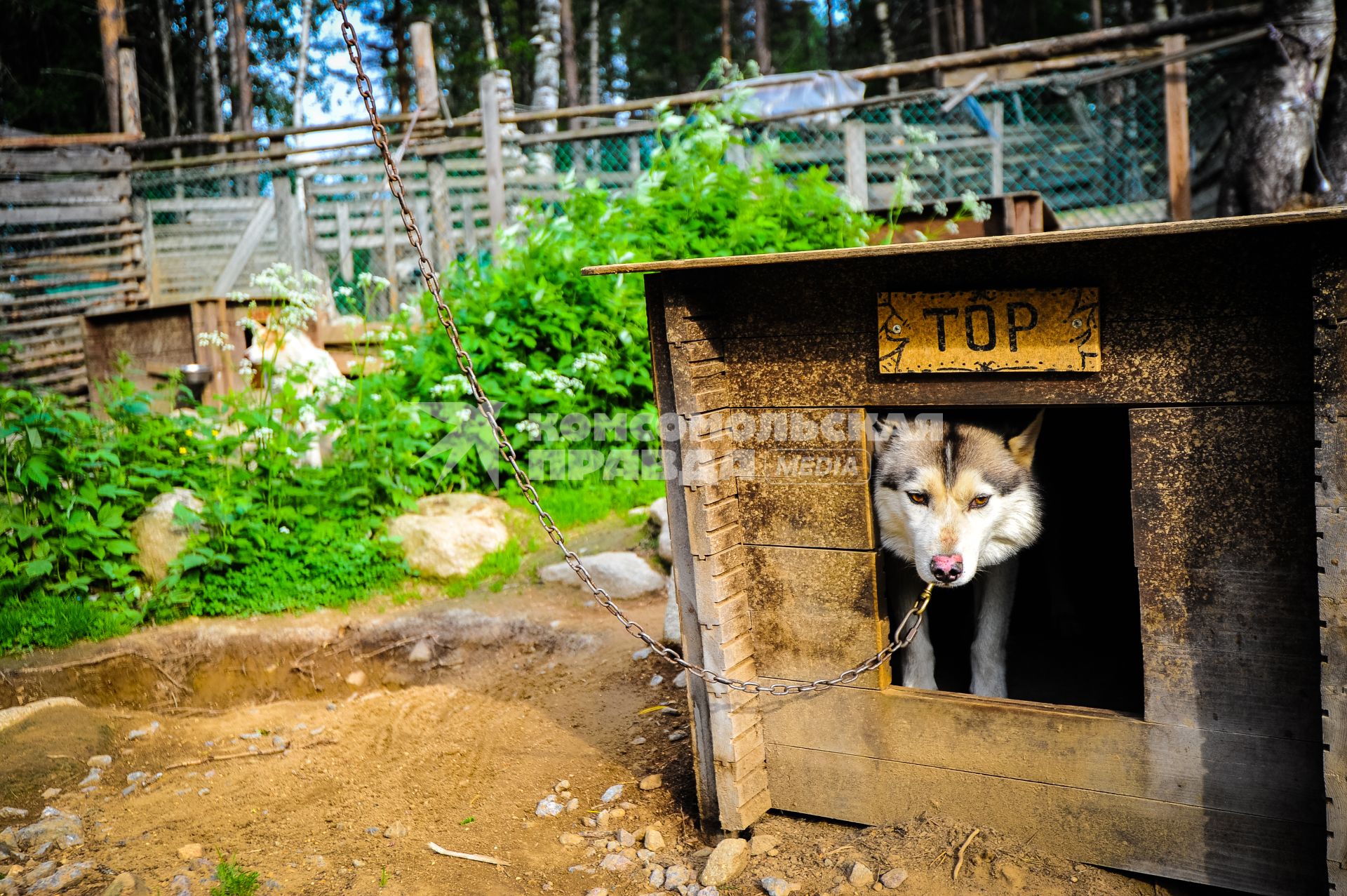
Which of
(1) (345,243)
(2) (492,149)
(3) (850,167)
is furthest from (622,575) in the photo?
(1) (345,243)

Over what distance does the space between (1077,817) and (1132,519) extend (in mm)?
859

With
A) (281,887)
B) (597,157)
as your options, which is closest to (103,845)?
(281,887)

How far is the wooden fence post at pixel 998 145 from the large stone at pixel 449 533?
237 inches

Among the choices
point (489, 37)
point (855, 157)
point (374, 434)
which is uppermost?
point (489, 37)

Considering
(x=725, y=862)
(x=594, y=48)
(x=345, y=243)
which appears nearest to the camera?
(x=725, y=862)

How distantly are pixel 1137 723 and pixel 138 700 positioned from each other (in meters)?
4.47

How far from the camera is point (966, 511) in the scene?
2.90m

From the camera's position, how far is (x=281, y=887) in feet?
8.97

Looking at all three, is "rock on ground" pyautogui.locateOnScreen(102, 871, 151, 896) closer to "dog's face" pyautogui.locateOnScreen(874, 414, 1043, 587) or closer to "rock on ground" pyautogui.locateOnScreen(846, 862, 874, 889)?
"rock on ground" pyautogui.locateOnScreen(846, 862, 874, 889)

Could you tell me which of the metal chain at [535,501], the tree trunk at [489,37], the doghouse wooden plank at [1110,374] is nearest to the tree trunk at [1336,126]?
the doghouse wooden plank at [1110,374]

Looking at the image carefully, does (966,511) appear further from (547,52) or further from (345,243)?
(547,52)

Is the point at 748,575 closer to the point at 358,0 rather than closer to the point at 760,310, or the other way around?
the point at 760,310

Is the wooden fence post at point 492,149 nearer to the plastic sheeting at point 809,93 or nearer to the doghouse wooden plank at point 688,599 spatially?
the plastic sheeting at point 809,93

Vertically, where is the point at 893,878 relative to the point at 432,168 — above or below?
below
